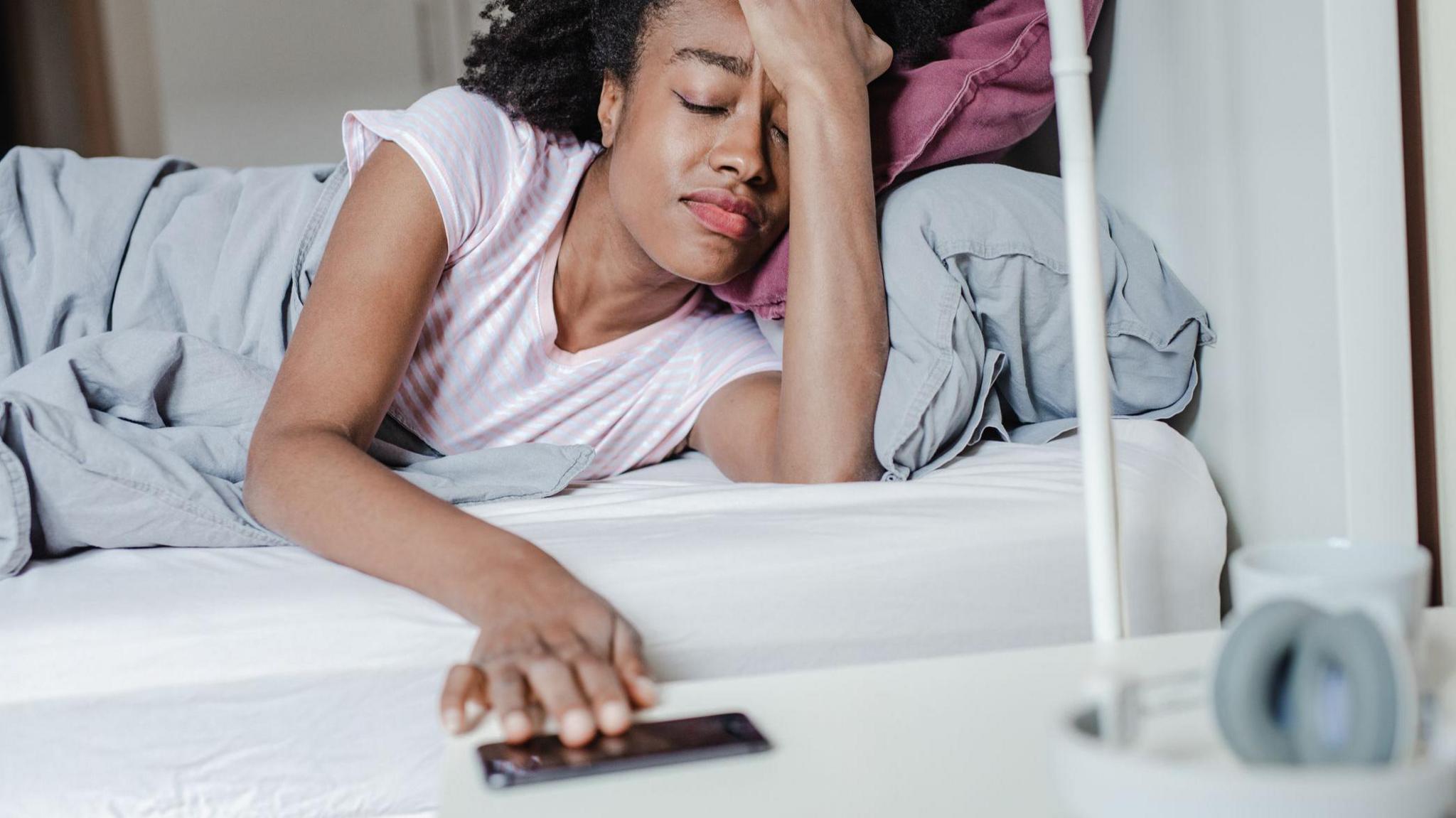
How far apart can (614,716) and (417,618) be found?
0.29m

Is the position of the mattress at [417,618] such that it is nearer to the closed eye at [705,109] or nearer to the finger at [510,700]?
the finger at [510,700]

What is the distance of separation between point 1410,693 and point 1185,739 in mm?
122

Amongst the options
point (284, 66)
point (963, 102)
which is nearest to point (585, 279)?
point (963, 102)

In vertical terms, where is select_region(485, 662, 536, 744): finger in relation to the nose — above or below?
below

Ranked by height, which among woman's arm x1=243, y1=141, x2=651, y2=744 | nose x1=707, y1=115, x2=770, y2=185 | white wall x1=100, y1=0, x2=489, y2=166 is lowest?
woman's arm x1=243, y1=141, x2=651, y2=744

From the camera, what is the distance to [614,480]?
126 centimetres

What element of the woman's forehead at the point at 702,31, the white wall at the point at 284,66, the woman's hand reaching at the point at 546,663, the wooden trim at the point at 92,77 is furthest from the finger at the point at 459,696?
the wooden trim at the point at 92,77

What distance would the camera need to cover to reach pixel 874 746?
1.84 ft

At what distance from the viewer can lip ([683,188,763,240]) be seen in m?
1.14

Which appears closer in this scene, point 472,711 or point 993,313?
point 472,711

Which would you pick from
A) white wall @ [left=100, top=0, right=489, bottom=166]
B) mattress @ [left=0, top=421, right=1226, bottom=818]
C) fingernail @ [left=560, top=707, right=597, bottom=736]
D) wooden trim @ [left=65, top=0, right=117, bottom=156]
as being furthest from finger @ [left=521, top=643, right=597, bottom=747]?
wooden trim @ [left=65, top=0, right=117, bottom=156]

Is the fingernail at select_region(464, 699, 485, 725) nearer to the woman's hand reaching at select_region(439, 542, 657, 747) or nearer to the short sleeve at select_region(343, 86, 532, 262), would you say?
the woman's hand reaching at select_region(439, 542, 657, 747)

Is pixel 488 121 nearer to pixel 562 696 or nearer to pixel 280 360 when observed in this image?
pixel 280 360

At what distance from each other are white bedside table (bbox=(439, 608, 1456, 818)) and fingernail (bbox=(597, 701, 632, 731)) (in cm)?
2
